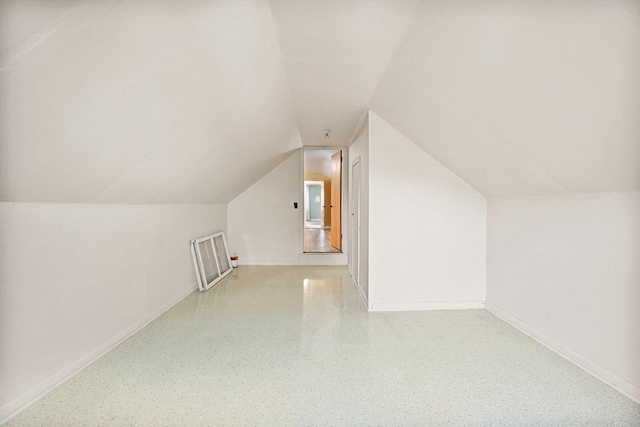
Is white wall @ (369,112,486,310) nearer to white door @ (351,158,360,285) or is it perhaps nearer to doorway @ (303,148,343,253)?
white door @ (351,158,360,285)

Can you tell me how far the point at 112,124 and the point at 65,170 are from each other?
1.29 ft

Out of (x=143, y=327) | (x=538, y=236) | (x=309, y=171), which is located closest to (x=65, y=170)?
(x=143, y=327)

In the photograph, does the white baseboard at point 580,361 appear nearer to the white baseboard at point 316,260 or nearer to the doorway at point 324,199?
the white baseboard at point 316,260

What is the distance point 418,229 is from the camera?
10.7ft

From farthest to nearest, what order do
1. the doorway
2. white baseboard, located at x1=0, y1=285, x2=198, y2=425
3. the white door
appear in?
the doorway
the white door
white baseboard, located at x1=0, y1=285, x2=198, y2=425

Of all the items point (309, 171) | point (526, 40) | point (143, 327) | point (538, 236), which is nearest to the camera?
point (526, 40)

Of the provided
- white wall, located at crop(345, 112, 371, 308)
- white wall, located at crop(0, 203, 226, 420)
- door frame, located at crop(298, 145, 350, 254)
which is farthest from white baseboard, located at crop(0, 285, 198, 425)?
door frame, located at crop(298, 145, 350, 254)

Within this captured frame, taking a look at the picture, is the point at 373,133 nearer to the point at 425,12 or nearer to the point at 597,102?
the point at 425,12

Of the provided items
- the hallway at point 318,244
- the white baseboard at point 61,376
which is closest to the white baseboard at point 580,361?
the white baseboard at point 61,376

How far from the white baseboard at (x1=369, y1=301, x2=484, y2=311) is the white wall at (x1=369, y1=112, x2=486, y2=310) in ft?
0.03

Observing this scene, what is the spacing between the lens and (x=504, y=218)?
2982mm

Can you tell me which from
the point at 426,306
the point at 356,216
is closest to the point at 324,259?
the point at 356,216

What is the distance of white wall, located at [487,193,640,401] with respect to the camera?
1.81 m

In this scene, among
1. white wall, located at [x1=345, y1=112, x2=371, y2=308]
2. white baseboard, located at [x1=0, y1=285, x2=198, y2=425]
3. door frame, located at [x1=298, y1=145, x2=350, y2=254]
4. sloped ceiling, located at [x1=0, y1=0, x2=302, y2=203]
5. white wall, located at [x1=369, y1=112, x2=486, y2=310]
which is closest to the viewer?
sloped ceiling, located at [x1=0, y1=0, x2=302, y2=203]
